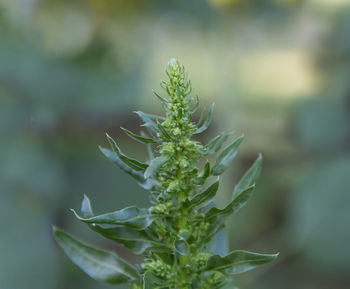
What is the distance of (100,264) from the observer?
0.97 ft

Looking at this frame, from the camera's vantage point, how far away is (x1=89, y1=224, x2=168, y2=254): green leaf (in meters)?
0.28

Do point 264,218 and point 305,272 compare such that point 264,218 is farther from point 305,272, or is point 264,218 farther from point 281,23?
point 281,23

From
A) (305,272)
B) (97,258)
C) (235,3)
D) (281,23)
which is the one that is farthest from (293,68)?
(97,258)

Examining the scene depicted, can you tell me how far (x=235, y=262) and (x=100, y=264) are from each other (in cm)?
8

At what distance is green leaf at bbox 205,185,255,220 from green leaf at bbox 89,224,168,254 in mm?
33

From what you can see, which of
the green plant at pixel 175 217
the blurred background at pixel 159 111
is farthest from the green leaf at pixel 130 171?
the blurred background at pixel 159 111

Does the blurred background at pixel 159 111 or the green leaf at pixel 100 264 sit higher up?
the blurred background at pixel 159 111

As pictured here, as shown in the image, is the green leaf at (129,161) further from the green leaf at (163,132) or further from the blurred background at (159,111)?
the blurred background at (159,111)

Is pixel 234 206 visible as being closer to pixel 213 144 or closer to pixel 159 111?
pixel 213 144

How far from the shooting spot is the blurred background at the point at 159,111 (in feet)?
4.64

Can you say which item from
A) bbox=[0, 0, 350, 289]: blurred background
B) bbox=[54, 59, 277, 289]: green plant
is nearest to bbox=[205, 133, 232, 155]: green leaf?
bbox=[54, 59, 277, 289]: green plant

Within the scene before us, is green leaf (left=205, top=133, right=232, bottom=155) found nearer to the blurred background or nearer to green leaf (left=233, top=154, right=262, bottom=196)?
green leaf (left=233, top=154, right=262, bottom=196)

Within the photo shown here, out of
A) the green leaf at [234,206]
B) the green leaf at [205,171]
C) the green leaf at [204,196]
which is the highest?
the green leaf at [205,171]

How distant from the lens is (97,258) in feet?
0.97
